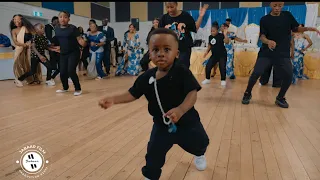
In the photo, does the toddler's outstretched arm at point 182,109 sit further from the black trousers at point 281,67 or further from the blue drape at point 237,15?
the blue drape at point 237,15

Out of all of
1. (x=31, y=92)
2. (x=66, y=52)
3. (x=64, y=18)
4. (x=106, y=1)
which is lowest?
(x=31, y=92)

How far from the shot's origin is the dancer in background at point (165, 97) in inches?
45.3

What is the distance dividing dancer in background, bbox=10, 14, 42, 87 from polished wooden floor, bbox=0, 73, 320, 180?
1951 millimetres

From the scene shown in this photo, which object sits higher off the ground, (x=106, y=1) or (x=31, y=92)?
(x=106, y=1)

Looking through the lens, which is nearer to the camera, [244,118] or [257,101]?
[244,118]

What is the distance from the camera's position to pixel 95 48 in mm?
6141

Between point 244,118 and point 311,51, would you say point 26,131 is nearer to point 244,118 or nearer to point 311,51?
point 244,118

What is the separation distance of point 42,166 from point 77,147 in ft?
1.09

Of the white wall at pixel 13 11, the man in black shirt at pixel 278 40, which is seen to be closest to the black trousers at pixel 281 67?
the man in black shirt at pixel 278 40

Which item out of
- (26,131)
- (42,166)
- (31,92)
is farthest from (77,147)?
(31,92)

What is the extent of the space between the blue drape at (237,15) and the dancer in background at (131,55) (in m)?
4.18

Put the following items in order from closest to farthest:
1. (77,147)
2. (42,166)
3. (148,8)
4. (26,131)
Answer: (42,166), (77,147), (26,131), (148,8)

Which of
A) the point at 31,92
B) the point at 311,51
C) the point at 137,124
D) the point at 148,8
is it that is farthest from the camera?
the point at 148,8

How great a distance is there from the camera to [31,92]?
14.4 ft
